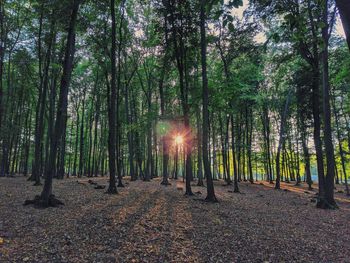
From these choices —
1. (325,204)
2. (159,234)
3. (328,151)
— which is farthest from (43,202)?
(328,151)

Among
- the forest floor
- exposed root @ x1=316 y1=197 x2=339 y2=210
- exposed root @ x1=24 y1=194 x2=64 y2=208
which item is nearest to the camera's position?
the forest floor

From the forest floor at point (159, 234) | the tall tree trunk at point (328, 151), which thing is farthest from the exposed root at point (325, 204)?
the forest floor at point (159, 234)

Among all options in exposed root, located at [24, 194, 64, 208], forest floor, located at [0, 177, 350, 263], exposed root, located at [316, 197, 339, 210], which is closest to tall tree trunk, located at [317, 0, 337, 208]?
exposed root, located at [316, 197, 339, 210]

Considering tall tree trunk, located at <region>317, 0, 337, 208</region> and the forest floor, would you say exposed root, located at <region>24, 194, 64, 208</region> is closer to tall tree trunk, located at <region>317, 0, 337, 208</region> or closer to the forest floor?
the forest floor

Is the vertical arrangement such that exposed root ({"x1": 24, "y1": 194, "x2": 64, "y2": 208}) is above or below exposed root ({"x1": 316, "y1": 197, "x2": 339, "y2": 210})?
above

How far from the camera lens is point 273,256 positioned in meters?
5.47

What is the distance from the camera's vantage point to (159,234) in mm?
6387

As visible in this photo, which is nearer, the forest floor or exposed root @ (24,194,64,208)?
the forest floor

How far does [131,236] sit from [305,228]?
597cm

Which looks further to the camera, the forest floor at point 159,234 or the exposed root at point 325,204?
the exposed root at point 325,204

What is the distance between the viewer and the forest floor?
5047 millimetres

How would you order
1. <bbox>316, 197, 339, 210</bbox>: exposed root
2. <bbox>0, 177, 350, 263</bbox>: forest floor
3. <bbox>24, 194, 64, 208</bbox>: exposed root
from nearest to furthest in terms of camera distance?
1. <bbox>0, 177, 350, 263</bbox>: forest floor
2. <bbox>24, 194, 64, 208</bbox>: exposed root
3. <bbox>316, 197, 339, 210</bbox>: exposed root

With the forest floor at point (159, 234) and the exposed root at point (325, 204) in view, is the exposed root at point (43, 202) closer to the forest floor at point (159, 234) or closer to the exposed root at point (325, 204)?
the forest floor at point (159, 234)

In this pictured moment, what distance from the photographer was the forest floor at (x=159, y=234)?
5.05 m
